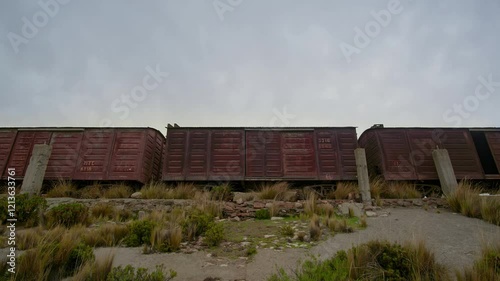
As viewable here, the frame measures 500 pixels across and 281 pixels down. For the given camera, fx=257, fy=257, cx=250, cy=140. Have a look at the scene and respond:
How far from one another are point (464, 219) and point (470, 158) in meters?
6.28

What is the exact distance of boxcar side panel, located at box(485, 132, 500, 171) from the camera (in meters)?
11.8

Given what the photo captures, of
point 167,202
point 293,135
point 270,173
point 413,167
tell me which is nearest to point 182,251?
point 167,202

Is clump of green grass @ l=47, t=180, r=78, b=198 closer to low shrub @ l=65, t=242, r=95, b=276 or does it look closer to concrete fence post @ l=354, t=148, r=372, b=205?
low shrub @ l=65, t=242, r=95, b=276

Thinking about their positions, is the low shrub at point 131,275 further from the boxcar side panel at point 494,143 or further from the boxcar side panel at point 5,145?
the boxcar side panel at point 494,143

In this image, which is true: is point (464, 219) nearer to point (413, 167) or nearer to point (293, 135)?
point (413, 167)

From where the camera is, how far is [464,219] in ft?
23.2

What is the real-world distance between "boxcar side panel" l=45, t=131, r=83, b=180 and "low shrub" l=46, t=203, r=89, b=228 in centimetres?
552

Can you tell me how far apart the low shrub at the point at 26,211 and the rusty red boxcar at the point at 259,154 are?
4.97 meters

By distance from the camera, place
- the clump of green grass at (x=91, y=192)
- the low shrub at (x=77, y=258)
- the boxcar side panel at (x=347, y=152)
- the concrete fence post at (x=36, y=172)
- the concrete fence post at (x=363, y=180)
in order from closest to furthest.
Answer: the low shrub at (x=77, y=258) → the concrete fence post at (x=363, y=180) → the concrete fence post at (x=36, y=172) → the clump of green grass at (x=91, y=192) → the boxcar side panel at (x=347, y=152)

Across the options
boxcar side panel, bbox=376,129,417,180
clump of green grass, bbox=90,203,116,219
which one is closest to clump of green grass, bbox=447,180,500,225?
boxcar side panel, bbox=376,129,417,180

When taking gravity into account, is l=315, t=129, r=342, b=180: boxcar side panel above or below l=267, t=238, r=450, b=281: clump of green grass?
above

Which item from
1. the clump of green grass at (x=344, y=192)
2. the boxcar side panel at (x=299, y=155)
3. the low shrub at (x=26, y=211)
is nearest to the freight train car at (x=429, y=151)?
the clump of green grass at (x=344, y=192)

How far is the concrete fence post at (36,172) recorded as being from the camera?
9.45m

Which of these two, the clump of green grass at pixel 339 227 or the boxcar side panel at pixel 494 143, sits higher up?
the boxcar side panel at pixel 494 143
